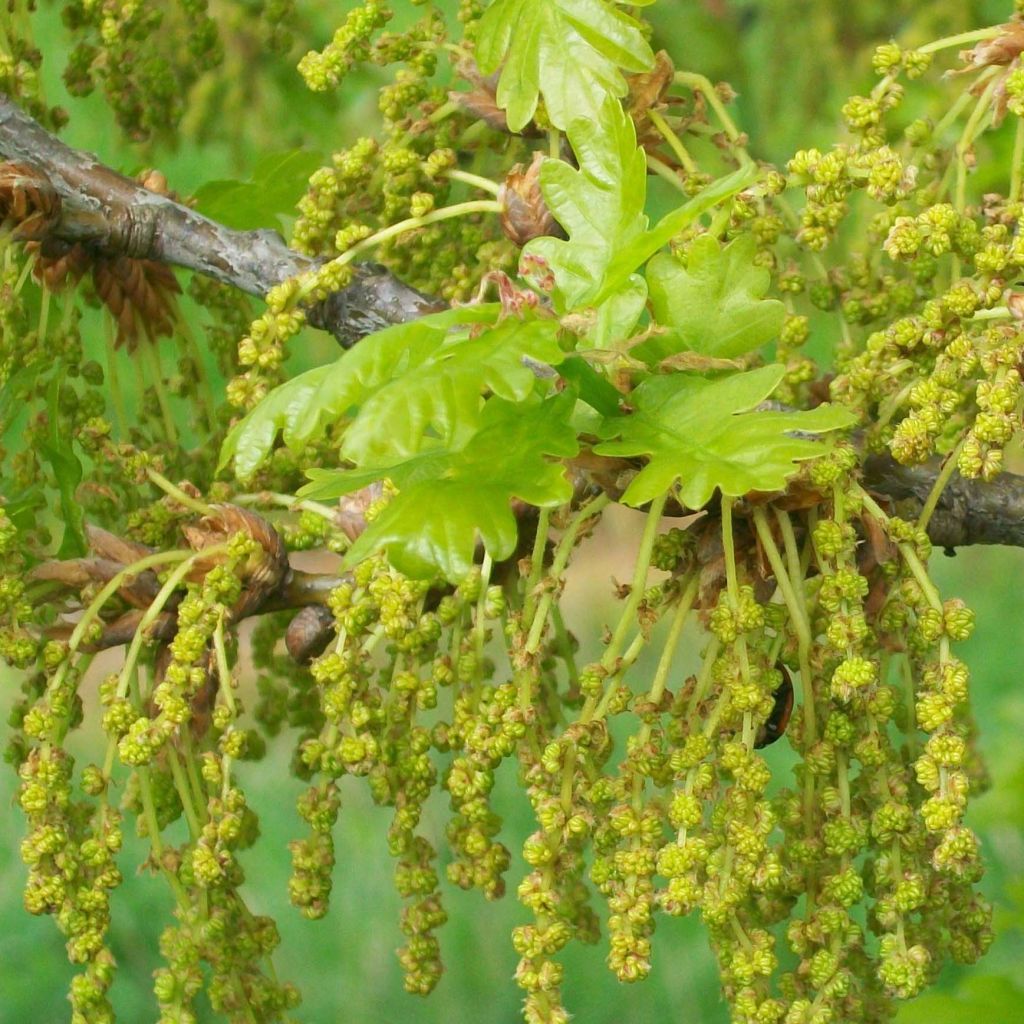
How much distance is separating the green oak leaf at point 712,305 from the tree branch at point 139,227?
25cm

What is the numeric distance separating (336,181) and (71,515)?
0.30 meters

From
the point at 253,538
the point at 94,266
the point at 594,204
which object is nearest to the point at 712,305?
the point at 594,204

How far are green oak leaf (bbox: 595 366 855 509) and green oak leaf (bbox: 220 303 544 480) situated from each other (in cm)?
8

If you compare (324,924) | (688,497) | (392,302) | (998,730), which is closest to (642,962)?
(688,497)

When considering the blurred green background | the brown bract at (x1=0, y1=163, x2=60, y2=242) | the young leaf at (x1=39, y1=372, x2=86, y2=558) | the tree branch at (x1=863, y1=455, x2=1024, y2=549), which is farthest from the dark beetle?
the blurred green background

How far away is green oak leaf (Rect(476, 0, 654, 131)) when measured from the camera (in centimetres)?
101

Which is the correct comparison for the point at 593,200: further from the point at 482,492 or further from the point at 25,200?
the point at 25,200

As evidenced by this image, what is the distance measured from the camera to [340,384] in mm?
774

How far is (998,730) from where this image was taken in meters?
2.84

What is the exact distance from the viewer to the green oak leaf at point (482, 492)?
812 millimetres

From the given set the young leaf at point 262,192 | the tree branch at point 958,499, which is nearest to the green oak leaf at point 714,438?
the tree branch at point 958,499

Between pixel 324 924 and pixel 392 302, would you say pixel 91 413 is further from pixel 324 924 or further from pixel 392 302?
pixel 324 924

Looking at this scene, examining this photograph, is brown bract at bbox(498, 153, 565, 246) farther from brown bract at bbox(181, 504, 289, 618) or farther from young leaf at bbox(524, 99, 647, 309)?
brown bract at bbox(181, 504, 289, 618)

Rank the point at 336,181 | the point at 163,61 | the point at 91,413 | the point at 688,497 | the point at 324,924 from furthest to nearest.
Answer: the point at 324,924, the point at 163,61, the point at 91,413, the point at 336,181, the point at 688,497
